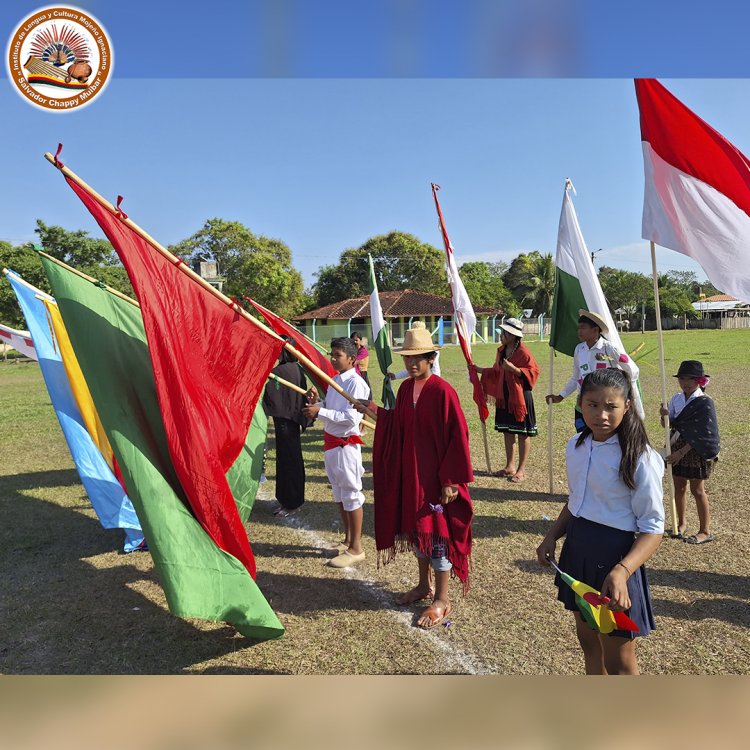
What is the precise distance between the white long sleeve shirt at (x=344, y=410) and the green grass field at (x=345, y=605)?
1.15 metres

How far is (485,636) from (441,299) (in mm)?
46102

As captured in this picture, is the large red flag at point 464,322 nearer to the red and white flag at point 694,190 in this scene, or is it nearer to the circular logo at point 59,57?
the red and white flag at point 694,190

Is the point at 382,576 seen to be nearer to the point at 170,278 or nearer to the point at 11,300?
the point at 170,278

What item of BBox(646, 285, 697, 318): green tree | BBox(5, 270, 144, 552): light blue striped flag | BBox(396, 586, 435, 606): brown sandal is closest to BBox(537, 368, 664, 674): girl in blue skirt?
BBox(396, 586, 435, 606): brown sandal

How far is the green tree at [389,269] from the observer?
5234 cm

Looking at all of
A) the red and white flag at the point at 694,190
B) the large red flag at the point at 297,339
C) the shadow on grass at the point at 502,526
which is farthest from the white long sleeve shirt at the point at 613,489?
the large red flag at the point at 297,339

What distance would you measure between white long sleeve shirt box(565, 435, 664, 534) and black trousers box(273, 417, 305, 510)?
4052 mm

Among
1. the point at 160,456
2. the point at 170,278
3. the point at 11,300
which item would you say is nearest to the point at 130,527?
the point at 160,456

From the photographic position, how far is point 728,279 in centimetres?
395

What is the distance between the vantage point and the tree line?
123 ft

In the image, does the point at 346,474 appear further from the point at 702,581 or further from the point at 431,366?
the point at 702,581

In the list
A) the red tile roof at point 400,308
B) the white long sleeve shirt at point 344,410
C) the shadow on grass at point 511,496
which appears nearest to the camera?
the white long sleeve shirt at point 344,410

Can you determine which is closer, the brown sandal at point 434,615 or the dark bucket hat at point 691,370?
the brown sandal at point 434,615

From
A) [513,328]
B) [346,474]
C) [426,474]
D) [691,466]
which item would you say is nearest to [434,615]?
[426,474]
